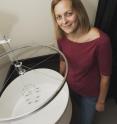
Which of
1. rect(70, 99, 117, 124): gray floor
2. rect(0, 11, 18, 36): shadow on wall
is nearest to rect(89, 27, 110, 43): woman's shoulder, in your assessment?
rect(0, 11, 18, 36): shadow on wall

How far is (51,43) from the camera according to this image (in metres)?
1.35

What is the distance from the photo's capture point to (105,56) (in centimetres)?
93

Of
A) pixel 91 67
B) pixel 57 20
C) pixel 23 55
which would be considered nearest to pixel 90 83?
pixel 91 67

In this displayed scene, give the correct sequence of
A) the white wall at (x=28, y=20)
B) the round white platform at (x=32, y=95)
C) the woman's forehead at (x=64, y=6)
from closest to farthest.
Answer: the woman's forehead at (x=64, y=6), the round white platform at (x=32, y=95), the white wall at (x=28, y=20)

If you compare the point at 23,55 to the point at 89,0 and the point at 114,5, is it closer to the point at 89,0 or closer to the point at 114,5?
the point at 89,0

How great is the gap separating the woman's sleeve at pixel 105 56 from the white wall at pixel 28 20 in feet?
1.22

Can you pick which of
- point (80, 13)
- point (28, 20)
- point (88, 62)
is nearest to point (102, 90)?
point (88, 62)

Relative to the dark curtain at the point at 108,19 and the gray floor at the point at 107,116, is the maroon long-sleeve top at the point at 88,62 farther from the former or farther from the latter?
the gray floor at the point at 107,116

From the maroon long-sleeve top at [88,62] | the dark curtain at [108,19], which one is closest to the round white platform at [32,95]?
Result: the maroon long-sleeve top at [88,62]

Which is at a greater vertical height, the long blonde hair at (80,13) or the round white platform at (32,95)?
the long blonde hair at (80,13)

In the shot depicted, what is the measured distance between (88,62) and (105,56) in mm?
100

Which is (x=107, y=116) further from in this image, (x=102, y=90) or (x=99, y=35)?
(x=99, y=35)

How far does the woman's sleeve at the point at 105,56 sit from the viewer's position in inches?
35.4

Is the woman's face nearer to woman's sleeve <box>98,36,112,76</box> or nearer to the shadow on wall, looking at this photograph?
woman's sleeve <box>98,36,112,76</box>
